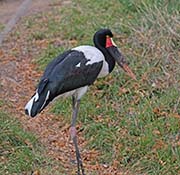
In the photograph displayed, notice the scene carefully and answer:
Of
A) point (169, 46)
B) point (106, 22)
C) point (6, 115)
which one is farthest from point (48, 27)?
point (6, 115)

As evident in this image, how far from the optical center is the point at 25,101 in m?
6.52

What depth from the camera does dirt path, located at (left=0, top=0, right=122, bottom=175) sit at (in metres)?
5.39

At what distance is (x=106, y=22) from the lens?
803 cm

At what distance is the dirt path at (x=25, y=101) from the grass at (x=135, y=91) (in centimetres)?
10

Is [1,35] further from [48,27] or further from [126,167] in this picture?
[126,167]

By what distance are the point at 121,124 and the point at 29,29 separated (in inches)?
131

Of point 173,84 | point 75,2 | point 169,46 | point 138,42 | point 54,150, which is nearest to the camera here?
point 54,150

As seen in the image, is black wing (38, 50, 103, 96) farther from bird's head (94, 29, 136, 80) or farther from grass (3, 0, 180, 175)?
grass (3, 0, 180, 175)

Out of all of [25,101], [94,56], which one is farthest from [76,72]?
[25,101]

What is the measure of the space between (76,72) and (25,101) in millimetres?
1752

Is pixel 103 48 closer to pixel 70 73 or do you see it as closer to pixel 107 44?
pixel 107 44

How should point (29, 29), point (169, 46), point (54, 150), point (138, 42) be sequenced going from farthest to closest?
point (29, 29)
point (138, 42)
point (169, 46)
point (54, 150)

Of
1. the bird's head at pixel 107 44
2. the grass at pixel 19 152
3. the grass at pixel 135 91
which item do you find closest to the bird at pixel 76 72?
the bird's head at pixel 107 44

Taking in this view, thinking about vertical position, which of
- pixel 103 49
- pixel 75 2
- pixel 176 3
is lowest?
pixel 75 2
